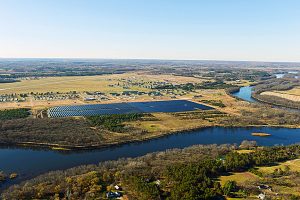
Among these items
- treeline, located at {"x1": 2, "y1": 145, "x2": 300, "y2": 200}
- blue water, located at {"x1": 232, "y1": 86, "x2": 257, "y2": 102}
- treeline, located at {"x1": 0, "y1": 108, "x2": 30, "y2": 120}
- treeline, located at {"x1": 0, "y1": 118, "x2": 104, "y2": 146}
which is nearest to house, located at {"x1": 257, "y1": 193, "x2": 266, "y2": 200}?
treeline, located at {"x1": 2, "y1": 145, "x2": 300, "y2": 200}

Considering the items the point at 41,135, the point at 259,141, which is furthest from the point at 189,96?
the point at 41,135

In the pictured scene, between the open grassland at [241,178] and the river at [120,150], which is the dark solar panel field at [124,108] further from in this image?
the open grassland at [241,178]

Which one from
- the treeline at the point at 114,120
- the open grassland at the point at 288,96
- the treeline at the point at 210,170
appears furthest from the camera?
the open grassland at the point at 288,96

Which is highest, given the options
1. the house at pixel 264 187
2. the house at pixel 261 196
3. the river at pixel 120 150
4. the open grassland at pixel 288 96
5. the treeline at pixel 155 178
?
the open grassland at pixel 288 96

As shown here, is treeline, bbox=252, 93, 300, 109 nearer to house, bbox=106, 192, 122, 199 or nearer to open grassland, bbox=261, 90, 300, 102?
open grassland, bbox=261, 90, 300, 102

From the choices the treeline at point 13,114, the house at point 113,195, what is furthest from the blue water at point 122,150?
the treeline at point 13,114

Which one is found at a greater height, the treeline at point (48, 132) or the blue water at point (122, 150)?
the treeline at point (48, 132)
